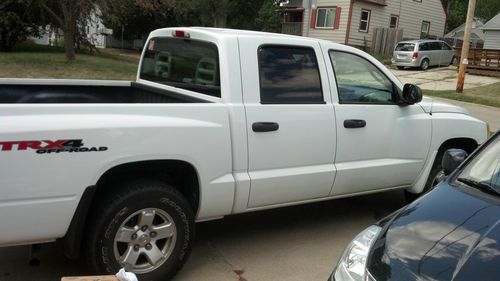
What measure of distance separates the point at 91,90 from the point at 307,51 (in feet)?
6.80

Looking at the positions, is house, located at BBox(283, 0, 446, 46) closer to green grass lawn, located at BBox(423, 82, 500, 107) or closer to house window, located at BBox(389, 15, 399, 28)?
house window, located at BBox(389, 15, 399, 28)

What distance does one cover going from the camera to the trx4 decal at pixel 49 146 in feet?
10.1

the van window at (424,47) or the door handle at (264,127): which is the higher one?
the van window at (424,47)

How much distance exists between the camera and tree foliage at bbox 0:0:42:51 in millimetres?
22875

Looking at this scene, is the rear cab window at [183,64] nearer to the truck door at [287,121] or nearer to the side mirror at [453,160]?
the truck door at [287,121]

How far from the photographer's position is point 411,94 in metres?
5.11

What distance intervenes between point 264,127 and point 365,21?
33.4 metres

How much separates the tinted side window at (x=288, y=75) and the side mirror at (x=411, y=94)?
101 cm

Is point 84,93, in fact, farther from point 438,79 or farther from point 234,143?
point 438,79

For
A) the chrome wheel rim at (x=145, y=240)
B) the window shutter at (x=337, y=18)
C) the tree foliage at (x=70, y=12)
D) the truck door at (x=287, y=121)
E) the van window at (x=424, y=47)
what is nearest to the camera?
the chrome wheel rim at (x=145, y=240)

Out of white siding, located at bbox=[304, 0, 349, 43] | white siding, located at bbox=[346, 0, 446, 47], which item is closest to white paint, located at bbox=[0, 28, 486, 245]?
white siding, located at bbox=[304, 0, 349, 43]

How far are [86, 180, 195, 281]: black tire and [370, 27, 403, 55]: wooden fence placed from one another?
3297 cm

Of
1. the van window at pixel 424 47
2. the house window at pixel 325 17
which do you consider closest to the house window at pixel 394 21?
the house window at pixel 325 17

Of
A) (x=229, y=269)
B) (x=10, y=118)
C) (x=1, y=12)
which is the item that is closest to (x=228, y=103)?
(x=229, y=269)
